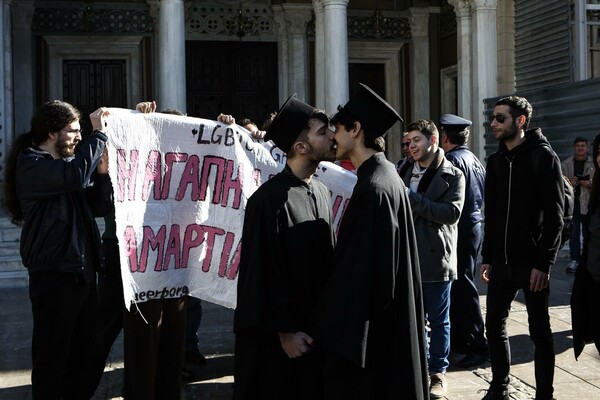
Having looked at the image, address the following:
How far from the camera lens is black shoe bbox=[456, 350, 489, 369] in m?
5.99

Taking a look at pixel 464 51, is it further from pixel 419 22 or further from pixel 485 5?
pixel 419 22

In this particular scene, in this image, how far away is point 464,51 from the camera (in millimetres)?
15430

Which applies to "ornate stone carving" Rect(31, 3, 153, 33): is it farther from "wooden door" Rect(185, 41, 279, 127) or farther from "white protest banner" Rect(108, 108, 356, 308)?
"white protest banner" Rect(108, 108, 356, 308)

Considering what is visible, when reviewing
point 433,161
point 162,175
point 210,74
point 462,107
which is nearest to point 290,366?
point 162,175

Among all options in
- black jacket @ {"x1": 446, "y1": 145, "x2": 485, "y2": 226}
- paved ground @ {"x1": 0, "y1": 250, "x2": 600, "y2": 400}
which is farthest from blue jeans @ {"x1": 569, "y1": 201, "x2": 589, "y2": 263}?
black jacket @ {"x1": 446, "y1": 145, "x2": 485, "y2": 226}

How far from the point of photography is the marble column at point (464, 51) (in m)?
15.3

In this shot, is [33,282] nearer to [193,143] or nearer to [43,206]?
[43,206]

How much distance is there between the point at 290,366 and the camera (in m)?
3.49

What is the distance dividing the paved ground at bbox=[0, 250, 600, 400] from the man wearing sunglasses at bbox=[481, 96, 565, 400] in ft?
1.95

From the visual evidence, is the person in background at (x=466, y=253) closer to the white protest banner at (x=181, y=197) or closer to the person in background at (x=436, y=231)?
the person in background at (x=436, y=231)

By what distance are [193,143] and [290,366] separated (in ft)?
5.38

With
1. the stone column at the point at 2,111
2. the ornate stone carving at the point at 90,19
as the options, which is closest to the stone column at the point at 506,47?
the ornate stone carving at the point at 90,19

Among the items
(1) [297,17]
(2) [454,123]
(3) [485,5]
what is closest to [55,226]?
(2) [454,123]

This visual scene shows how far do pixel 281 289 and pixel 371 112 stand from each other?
861 millimetres
